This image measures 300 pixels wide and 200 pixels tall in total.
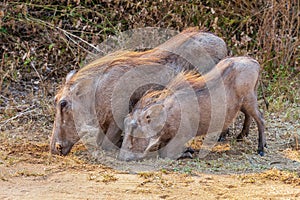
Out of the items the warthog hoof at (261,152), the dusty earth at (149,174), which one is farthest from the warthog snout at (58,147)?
the warthog hoof at (261,152)

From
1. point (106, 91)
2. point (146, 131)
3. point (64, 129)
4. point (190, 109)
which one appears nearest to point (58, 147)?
point (64, 129)

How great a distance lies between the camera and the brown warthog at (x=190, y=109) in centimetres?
530

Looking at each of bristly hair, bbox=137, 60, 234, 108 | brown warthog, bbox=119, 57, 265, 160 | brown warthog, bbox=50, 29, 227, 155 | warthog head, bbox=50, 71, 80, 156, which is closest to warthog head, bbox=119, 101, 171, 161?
brown warthog, bbox=119, 57, 265, 160

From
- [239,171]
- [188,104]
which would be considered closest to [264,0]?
[188,104]

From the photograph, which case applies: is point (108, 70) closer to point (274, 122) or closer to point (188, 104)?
point (188, 104)

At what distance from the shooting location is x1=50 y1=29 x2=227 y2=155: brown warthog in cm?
545

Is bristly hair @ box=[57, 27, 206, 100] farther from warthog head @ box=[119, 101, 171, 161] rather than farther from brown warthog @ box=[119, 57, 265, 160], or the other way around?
warthog head @ box=[119, 101, 171, 161]

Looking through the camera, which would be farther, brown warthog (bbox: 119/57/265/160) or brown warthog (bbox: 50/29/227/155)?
brown warthog (bbox: 50/29/227/155)

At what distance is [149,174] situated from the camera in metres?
4.77

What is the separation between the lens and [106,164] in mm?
5102

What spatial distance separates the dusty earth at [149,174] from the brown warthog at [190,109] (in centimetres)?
19

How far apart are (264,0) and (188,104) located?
9.70ft

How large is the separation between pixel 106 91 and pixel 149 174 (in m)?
1.12

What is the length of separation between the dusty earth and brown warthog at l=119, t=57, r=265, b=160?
0.61 feet
